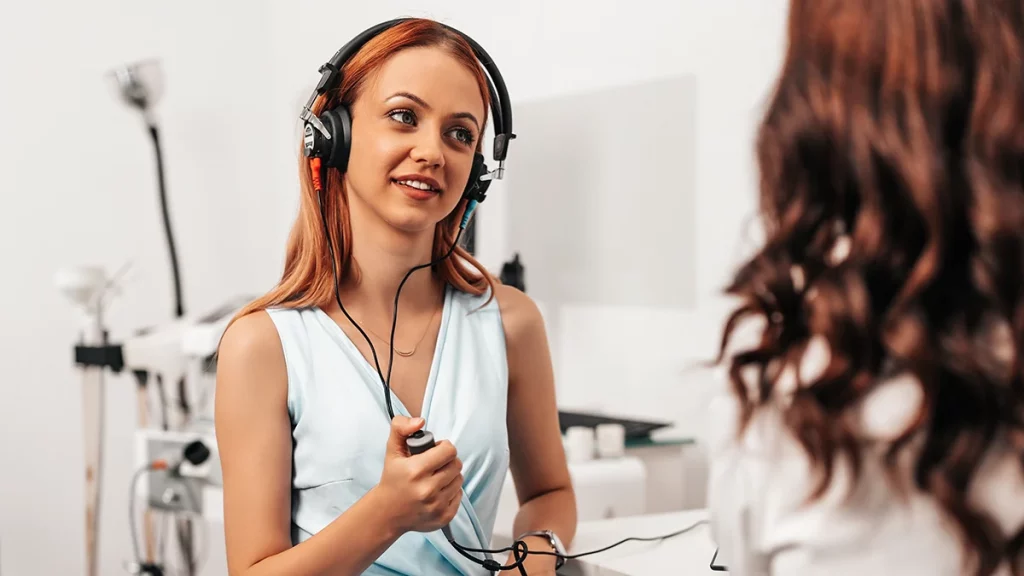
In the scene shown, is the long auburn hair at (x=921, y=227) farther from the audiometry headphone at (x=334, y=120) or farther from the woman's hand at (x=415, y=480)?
the audiometry headphone at (x=334, y=120)

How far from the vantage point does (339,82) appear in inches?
43.3

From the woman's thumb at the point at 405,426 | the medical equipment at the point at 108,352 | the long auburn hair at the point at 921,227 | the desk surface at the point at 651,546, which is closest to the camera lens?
the long auburn hair at the point at 921,227

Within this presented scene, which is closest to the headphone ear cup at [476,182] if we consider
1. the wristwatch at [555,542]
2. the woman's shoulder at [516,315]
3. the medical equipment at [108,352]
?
the woman's shoulder at [516,315]

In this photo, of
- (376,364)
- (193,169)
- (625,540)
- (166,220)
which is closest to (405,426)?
(376,364)

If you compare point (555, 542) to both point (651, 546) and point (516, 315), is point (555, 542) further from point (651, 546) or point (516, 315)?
point (516, 315)

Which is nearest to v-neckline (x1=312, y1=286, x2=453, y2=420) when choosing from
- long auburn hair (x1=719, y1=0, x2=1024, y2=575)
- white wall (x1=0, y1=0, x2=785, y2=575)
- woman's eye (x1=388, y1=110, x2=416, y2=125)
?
woman's eye (x1=388, y1=110, x2=416, y2=125)

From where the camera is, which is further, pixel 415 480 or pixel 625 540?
pixel 625 540

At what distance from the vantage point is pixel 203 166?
8.94 ft

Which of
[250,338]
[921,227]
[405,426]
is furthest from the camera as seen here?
[250,338]

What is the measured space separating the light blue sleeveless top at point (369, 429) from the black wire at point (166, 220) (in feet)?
5.13

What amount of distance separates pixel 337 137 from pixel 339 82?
76mm

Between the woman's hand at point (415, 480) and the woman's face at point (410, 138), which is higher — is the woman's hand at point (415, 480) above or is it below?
below

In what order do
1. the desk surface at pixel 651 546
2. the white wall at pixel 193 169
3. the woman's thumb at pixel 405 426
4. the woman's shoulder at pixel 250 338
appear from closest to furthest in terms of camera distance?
the woman's thumb at pixel 405 426 → the woman's shoulder at pixel 250 338 → the desk surface at pixel 651 546 → the white wall at pixel 193 169

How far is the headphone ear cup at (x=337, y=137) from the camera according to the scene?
1067 mm
